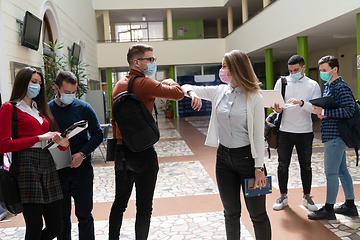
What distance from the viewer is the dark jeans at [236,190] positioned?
7.21 ft

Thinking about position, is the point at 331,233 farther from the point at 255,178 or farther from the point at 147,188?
the point at 147,188

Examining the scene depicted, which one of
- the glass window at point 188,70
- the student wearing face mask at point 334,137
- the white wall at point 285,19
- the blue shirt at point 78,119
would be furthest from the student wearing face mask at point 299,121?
the glass window at point 188,70

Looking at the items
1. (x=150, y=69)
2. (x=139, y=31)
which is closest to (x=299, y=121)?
(x=150, y=69)

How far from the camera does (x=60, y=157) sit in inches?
88.6

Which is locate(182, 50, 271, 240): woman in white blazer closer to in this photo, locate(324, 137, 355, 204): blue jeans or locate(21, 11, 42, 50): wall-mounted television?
locate(324, 137, 355, 204): blue jeans

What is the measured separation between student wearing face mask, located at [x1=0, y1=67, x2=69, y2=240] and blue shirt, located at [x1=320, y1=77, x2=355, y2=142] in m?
2.44

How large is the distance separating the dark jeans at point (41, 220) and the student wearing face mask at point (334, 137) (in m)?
2.45

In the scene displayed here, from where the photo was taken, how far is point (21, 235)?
312 centimetres

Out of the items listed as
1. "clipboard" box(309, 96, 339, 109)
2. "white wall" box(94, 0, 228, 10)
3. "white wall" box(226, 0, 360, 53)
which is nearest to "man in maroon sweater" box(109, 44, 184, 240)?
"clipboard" box(309, 96, 339, 109)

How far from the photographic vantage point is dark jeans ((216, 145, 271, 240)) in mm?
2197

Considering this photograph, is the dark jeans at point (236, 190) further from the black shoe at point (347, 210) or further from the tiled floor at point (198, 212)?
the black shoe at point (347, 210)

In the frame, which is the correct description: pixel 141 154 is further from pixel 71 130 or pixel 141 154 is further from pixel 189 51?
pixel 189 51

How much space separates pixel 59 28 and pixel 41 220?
7.82 m

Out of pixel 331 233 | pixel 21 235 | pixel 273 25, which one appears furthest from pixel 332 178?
pixel 273 25
